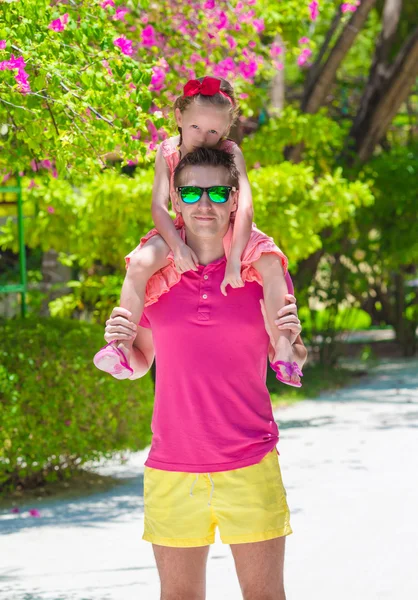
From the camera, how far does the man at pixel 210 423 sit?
3.38m

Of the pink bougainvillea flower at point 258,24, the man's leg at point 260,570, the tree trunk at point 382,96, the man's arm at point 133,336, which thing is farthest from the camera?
the tree trunk at point 382,96

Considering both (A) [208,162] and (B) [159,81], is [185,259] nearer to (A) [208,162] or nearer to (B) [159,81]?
(A) [208,162]

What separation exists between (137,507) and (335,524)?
154 cm

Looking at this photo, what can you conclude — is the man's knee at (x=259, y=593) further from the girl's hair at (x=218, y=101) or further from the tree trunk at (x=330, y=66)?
the tree trunk at (x=330, y=66)

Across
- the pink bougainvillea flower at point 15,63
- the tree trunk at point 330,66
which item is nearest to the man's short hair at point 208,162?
the pink bougainvillea flower at point 15,63

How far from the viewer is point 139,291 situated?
355 centimetres

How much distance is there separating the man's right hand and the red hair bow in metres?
0.86

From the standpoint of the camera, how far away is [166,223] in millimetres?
3727

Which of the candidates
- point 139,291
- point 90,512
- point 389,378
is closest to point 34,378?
point 90,512

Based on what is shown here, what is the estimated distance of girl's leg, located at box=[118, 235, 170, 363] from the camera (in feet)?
11.6

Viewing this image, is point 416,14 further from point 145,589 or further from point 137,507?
point 145,589

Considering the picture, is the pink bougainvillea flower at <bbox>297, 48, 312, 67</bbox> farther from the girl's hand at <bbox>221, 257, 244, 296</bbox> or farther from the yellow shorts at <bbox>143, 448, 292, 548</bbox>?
the yellow shorts at <bbox>143, 448, 292, 548</bbox>

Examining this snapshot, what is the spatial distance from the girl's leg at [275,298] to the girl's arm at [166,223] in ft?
0.69

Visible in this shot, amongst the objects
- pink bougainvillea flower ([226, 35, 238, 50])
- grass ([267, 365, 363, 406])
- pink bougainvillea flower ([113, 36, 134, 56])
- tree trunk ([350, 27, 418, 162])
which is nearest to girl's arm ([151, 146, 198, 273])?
pink bougainvillea flower ([113, 36, 134, 56])
